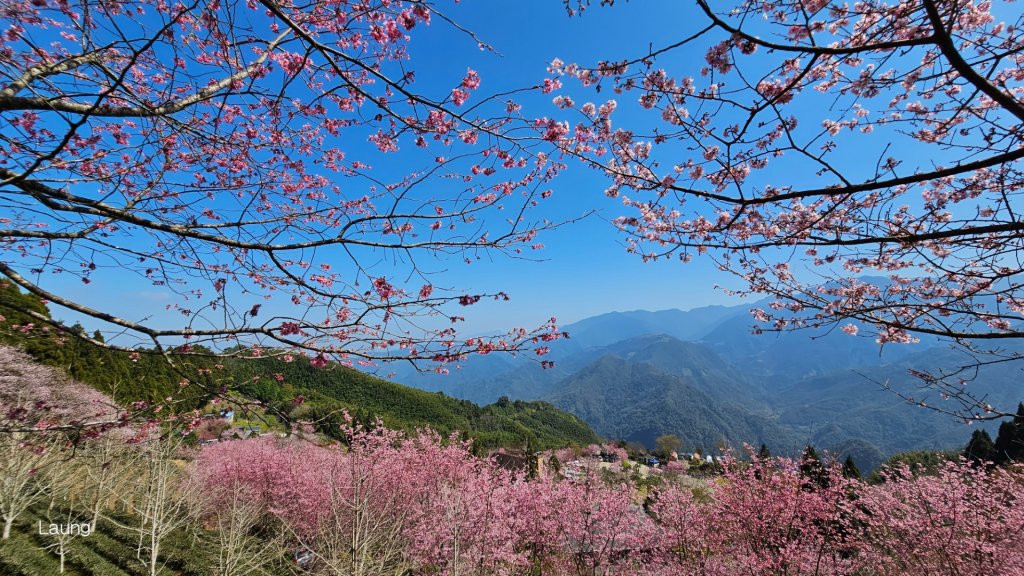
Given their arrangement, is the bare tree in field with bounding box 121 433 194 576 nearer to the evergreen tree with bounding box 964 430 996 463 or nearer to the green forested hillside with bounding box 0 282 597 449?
the green forested hillside with bounding box 0 282 597 449

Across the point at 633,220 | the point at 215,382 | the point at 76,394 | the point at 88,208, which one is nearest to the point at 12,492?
the point at 76,394

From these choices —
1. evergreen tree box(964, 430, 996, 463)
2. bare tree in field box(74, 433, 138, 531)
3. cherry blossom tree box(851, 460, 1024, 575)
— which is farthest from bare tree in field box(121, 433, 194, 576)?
evergreen tree box(964, 430, 996, 463)

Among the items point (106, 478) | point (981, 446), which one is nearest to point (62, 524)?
point (106, 478)

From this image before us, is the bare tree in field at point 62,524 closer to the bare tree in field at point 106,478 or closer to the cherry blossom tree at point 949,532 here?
the bare tree in field at point 106,478

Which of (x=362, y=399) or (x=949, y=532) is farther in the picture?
(x=362, y=399)

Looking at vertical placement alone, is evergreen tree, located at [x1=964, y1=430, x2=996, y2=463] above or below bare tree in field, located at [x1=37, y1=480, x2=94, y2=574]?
→ below

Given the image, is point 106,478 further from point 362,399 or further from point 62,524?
point 362,399

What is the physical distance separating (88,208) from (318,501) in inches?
537

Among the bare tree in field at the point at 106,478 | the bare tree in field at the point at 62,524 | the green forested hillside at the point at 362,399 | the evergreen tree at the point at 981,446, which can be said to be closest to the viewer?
the bare tree in field at the point at 62,524

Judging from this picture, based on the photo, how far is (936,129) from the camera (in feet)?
11.8

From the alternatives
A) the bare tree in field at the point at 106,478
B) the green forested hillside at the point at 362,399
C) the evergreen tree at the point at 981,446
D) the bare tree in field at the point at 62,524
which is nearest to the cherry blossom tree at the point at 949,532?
the bare tree in field at the point at 62,524

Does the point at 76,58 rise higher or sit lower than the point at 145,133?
higher

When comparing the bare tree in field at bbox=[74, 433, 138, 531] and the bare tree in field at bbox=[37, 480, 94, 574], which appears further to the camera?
the bare tree in field at bbox=[74, 433, 138, 531]

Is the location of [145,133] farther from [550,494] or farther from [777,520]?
[550,494]
